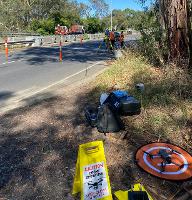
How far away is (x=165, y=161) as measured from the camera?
4.66 metres

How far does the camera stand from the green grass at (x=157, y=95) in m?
5.89

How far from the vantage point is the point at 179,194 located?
4074mm

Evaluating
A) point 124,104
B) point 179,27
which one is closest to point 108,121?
point 124,104

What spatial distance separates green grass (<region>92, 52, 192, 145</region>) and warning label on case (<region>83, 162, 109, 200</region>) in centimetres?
203

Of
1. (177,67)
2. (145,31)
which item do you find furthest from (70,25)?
(177,67)

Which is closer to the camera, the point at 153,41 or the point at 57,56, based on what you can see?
the point at 153,41

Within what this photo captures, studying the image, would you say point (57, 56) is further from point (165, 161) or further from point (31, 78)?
point (165, 161)

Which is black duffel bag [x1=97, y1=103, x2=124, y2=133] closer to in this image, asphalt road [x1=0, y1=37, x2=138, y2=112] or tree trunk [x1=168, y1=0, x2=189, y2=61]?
asphalt road [x1=0, y1=37, x2=138, y2=112]

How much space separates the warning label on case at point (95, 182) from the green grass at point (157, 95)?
203cm

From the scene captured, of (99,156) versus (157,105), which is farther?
(157,105)

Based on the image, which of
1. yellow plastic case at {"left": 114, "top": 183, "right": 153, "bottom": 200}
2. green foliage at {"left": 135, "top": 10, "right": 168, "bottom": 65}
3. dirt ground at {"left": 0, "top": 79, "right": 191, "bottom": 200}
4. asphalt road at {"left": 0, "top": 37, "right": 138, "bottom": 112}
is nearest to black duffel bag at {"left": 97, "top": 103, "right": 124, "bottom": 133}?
dirt ground at {"left": 0, "top": 79, "right": 191, "bottom": 200}

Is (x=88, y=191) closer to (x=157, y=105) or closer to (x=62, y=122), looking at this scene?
(x=62, y=122)

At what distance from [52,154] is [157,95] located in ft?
11.5

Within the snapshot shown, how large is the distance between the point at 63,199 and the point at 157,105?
3.81 m
